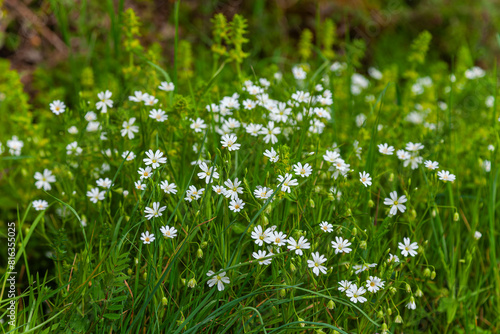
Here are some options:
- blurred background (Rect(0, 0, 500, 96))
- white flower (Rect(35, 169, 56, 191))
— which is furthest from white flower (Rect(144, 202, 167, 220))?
blurred background (Rect(0, 0, 500, 96))

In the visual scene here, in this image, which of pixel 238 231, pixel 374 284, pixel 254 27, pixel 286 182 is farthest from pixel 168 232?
pixel 254 27

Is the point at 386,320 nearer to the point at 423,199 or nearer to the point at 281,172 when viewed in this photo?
the point at 423,199

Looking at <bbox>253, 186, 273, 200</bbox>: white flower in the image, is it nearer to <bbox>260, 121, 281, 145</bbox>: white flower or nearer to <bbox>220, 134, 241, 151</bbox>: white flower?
<bbox>220, 134, 241, 151</bbox>: white flower

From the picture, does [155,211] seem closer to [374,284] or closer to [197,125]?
[197,125]

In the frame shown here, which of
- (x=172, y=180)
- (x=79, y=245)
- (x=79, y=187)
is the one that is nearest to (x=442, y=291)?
(x=172, y=180)

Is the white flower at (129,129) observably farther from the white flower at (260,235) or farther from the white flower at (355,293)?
the white flower at (355,293)

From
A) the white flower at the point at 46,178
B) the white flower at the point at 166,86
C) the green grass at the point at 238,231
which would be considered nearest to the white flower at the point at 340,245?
the green grass at the point at 238,231
